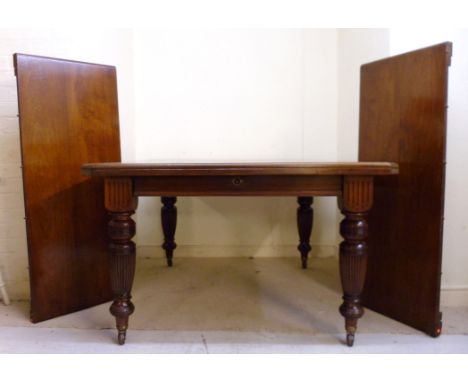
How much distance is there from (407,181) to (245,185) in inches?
28.8

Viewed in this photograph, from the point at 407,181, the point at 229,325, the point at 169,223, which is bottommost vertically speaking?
the point at 229,325

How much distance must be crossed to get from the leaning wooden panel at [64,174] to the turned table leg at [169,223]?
620 mm

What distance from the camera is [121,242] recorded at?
4.33 ft

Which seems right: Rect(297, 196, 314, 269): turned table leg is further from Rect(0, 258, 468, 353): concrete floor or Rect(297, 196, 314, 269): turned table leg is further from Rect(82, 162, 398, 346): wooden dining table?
Rect(82, 162, 398, 346): wooden dining table

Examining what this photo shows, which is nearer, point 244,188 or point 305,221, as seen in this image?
point 244,188

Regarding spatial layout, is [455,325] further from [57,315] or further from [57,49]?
[57,49]

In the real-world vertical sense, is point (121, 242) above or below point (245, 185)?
below

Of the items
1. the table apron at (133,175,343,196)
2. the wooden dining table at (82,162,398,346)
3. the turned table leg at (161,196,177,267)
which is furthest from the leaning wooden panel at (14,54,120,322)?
the turned table leg at (161,196,177,267)

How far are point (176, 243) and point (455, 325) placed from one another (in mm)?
1736

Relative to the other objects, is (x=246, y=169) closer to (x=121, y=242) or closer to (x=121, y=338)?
(x=121, y=242)

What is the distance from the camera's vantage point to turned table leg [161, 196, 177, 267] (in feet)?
7.54

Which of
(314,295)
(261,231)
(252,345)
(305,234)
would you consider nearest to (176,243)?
(261,231)

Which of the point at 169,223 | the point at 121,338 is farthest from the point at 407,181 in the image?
the point at 169,223

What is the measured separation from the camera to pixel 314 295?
1.85 m
